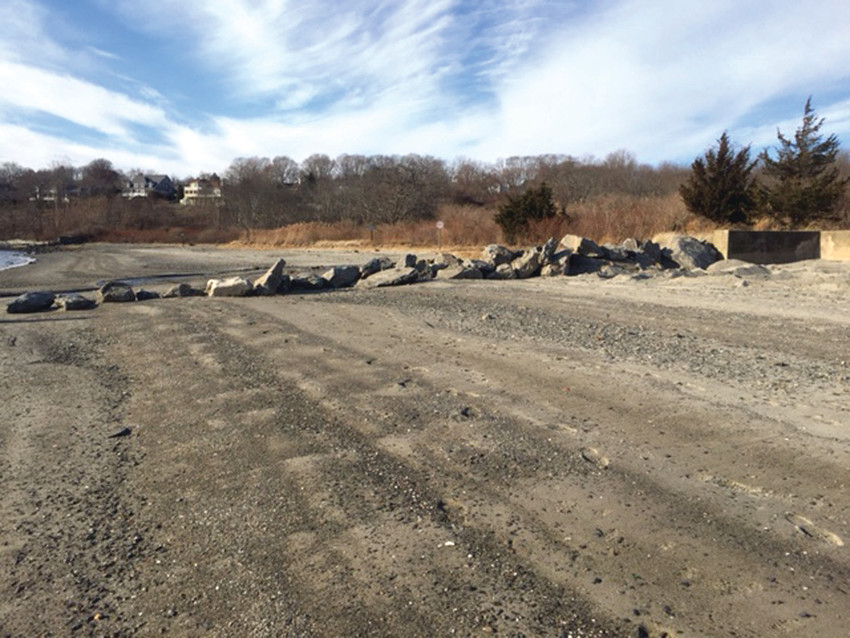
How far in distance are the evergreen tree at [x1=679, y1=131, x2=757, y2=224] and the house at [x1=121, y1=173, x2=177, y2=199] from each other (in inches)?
4939

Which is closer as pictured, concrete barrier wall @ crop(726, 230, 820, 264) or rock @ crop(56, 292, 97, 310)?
rock @ crop(56, 292, 97, 310)

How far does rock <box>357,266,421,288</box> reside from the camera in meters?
18.2

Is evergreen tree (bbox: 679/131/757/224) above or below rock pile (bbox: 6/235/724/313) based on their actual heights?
above

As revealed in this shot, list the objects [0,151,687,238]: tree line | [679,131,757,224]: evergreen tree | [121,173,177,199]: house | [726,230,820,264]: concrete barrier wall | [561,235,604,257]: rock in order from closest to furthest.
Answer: [561,235,604,257]: rock → [726,230,820,264]: concrete barrier wall → [679,131,757,224]: evergreen tree → [0,151,687,238]: tree line → [121,173,177,199]: house

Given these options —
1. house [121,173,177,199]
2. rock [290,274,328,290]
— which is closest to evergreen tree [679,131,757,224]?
rock [290,274,328,290]

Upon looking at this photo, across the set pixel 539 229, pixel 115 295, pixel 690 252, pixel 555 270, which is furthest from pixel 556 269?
pixel 115 295

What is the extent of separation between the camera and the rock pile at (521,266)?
1755cm

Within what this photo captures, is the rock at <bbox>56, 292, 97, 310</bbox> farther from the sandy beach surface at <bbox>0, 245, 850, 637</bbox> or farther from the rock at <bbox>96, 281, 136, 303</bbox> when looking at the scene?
the sandy beach surface at <bbox>0, 245, 850, 637</bbox>

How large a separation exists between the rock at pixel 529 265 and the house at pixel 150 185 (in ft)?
418

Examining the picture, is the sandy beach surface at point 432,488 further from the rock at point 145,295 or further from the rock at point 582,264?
the rock at point 582,264

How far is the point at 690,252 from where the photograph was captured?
66.4 ft

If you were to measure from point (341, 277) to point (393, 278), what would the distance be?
60.4 inches

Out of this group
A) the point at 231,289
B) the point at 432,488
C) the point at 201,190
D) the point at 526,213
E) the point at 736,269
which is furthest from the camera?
the point at 201,190

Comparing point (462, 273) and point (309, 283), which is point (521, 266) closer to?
point (462, 273)
